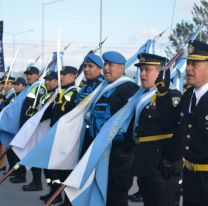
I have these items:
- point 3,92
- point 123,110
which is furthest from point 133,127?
point 3,92

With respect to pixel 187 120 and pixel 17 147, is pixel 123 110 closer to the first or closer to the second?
pixel 187 120

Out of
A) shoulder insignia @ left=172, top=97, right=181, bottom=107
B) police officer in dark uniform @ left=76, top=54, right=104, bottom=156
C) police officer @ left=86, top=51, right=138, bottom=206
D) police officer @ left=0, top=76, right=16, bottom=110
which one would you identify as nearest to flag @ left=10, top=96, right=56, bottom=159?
police officer in dark uniform @ left=76, top=54, right=104, bottom=156

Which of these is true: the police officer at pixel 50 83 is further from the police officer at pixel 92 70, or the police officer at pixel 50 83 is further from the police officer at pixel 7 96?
the police officer at pixel 7 96

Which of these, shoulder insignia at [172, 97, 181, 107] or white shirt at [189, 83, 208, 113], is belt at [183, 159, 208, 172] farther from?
shoulder insignia at [172, 97, 181, 107]

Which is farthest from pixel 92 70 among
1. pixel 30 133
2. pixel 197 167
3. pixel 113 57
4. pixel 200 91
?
pixel 197 167

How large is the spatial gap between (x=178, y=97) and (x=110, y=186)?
1.37 m

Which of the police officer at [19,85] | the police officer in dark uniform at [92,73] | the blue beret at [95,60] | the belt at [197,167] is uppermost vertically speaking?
the blue beret at [95,60]

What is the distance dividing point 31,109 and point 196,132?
4803 mm

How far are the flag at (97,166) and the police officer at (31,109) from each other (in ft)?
9.38

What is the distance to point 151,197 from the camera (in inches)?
182

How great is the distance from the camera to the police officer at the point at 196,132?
3.93 metres

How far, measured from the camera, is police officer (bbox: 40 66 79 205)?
6996 mm

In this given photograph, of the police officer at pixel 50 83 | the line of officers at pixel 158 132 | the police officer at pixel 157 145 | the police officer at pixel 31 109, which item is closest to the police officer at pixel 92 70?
the line of officers at pixel 158 132

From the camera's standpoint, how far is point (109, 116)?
5.61 metres
